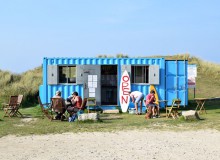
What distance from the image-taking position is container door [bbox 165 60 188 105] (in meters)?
17.9

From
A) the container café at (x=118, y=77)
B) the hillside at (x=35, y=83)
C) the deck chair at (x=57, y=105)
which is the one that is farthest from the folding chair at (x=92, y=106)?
the hillside at (x=35, y=83)

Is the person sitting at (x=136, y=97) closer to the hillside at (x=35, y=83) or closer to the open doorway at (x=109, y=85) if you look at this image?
the open doorway at (x=109, y=85)

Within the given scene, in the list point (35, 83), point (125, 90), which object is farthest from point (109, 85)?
point (35, 83)

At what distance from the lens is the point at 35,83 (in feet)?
81.1

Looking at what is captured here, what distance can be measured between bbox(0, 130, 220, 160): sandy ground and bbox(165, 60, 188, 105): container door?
7012mm

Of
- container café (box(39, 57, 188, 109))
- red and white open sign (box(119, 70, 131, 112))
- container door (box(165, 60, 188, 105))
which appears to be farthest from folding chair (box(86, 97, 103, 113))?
container door (box(165, 60, 188, 105))

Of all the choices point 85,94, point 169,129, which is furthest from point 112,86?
point 169,129

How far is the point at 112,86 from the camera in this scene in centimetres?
1947

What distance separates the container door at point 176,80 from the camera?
17.9 meters

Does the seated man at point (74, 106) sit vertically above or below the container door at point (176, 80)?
below

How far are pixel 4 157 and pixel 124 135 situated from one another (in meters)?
3.47

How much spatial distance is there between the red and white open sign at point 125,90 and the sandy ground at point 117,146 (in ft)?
22.3

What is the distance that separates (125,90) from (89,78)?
162 centimetres

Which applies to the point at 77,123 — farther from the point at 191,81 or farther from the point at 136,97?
the point at 191,81
